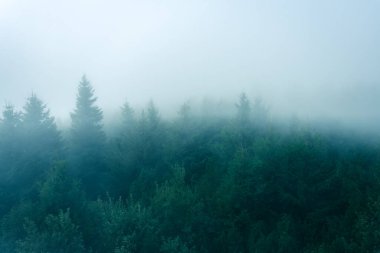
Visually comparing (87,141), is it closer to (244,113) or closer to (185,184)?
(185,184)

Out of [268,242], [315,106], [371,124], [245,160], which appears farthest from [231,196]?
[315,106]

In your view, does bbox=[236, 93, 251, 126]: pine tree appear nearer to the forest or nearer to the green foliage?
the forest

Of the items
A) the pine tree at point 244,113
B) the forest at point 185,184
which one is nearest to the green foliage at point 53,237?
the forest at point 185,184

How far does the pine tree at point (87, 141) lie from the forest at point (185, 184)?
0.11 metres

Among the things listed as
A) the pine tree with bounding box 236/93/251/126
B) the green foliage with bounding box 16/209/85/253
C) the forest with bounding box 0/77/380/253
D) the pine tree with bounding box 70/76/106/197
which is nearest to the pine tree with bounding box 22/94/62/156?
the forest with bounding box 0/77/380/253

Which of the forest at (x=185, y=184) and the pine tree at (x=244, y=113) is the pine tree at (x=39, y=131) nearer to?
the forest at (x=185, y=184)

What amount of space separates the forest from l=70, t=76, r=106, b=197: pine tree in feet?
0.37

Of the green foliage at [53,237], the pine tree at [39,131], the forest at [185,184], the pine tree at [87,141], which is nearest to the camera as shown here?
the green foliage at [53,237]

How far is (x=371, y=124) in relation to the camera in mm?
60562

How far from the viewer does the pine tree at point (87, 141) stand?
5003 cm

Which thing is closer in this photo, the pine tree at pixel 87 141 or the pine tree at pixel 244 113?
the pine tree at pixel 87 141

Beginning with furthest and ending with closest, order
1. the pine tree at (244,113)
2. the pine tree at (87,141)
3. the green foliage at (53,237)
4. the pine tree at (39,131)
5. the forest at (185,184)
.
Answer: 1. the pine tree at (244,113)
2. the pine tree at (87,141)
3. the pine tree at (39,131)
4. the forest at (185,184)
5. the green foliage at (53,237)

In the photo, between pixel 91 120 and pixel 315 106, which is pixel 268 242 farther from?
pixel 315 106

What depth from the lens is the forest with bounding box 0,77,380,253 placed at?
84.8 ft
